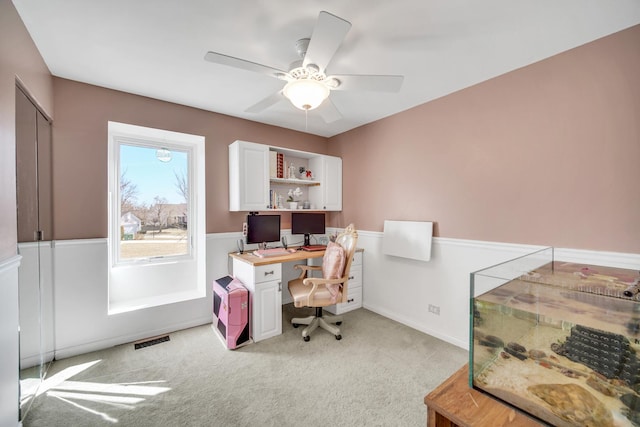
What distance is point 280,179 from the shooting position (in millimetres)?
3525

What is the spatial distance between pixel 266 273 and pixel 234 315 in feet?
1.65

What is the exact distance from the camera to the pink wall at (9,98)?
4.74 feet

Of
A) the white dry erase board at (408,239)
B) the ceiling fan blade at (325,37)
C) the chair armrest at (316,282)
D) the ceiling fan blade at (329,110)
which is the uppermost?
the ceiling fan blade at (325,37)

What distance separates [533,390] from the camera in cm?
88

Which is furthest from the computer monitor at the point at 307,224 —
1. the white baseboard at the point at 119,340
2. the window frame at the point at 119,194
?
the white baseboard at the point at 119,340

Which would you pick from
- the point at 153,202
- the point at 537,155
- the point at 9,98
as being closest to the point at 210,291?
the point at 153,202

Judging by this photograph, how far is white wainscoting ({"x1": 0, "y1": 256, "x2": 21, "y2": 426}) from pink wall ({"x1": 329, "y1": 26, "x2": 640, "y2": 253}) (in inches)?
129

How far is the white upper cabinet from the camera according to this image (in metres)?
3.17

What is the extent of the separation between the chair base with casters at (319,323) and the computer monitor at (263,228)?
3.57ft

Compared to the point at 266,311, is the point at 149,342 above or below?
below

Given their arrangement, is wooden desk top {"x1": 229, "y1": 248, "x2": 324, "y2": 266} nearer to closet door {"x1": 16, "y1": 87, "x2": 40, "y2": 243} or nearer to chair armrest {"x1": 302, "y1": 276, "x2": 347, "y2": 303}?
chair armrest {"x1": 302, "y1": 276, "x2": 347, "y2": 303}

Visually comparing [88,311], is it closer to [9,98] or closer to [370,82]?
[9,98]

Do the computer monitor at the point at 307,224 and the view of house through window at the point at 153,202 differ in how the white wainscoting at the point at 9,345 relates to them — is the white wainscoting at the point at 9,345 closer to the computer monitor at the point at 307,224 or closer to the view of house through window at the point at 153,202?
the view of house through window at the point at 153,202

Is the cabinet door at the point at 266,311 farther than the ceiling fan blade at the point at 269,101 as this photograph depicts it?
Yes
